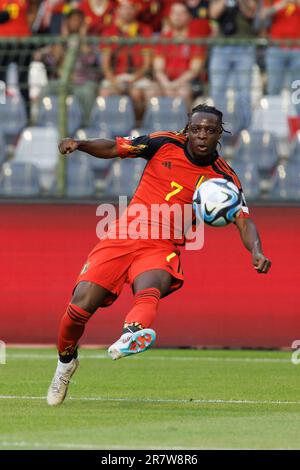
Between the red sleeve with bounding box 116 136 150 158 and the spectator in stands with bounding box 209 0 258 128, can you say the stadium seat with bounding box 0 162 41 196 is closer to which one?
the spectator in stands with bounding box 209 0 258 128

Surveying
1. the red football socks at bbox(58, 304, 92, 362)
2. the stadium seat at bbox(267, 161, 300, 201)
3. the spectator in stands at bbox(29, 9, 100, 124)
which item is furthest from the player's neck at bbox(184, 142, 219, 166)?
the spectator in stands at bbox(29, 9, 100, 124)

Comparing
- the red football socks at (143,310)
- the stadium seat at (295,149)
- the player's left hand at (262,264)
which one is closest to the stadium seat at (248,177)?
the stadium seat at (295,149)

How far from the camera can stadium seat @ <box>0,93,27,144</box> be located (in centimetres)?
1611

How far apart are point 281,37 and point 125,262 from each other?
8.45 m

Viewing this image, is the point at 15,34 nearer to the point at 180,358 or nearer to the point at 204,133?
the point at 180,358

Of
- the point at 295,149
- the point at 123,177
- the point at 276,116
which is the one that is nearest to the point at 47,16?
the point at 123,177

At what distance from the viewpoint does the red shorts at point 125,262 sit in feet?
30.3

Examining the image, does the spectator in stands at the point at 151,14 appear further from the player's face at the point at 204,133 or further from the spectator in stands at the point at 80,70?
the player's face at the point at 204,133

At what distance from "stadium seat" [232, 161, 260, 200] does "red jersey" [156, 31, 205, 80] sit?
5.57ft

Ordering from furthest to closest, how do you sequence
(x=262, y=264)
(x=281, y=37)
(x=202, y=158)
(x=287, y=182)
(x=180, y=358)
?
(x=281, y=37) → (x=287, y=182) → (x=180, y=358) → (x=202, y=158) → (x=262, y=264)

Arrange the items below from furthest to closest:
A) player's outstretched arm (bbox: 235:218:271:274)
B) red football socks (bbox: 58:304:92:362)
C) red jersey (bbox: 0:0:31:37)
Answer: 1. red jersey (bbox: 0:0:31:37)
2. red football socks (bbox: 58:304:92:362)
3. player's outstretched arm (bbox: 235:218:271:274)

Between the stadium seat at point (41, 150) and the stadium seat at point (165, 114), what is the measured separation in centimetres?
117

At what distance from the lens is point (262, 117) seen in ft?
51.9

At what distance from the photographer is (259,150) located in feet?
50.7
